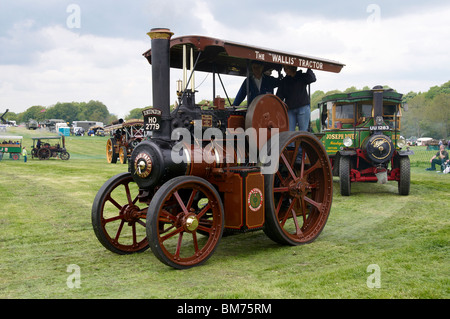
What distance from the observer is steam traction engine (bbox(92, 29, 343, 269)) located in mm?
4527

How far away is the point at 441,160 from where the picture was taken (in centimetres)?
1581

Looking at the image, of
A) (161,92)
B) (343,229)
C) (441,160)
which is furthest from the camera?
(441,160)

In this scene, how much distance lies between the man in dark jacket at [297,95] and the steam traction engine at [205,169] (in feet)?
0.98

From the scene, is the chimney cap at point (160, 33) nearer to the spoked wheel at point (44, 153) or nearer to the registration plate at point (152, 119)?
the registration plate at point (152, 119)

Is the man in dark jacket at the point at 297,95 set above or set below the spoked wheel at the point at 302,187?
above

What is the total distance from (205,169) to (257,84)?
1637 mm

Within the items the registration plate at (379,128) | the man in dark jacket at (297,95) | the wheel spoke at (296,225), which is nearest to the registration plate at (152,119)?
the wheel spoke at (296,225)

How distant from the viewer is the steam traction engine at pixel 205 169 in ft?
14.9

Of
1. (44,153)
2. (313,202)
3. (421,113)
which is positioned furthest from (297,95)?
(421,113)

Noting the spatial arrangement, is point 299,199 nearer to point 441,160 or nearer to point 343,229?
point 343,229

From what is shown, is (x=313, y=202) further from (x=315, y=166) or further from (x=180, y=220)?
(x=180, y=220)

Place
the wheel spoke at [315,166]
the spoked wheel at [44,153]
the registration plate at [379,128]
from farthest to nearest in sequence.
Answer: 1. the spoked wheel at [44,153]
2. the registration plate at [379,128]
3. the wheel spoke at [315,166]
